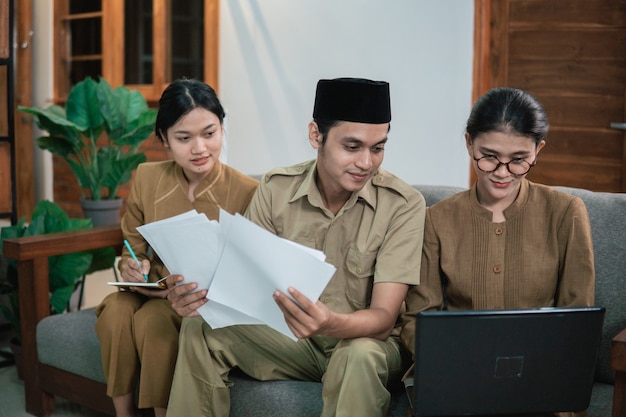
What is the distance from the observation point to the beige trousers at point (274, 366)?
1.63 metres

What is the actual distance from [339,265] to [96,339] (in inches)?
35.5

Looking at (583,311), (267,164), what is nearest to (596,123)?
(267,164)

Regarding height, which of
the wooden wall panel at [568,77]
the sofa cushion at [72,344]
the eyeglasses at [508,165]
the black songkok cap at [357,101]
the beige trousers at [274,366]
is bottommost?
the sofa cushion at [72,344]

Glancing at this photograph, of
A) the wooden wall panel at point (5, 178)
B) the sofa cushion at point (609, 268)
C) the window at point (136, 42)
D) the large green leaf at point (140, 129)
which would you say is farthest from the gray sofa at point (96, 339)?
the window at point (136, 42)

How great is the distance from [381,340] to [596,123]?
226 cm

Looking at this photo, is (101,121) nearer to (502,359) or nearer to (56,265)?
(56,265)

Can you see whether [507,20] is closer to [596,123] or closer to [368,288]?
[596,123]

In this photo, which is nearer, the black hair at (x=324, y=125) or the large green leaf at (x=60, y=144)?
the black hair at (x=324, y=125)

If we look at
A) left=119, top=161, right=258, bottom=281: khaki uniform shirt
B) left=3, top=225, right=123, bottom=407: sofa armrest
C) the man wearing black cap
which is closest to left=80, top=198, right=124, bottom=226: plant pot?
left=3, top=225, right=123, bottom=407: sofa armrest

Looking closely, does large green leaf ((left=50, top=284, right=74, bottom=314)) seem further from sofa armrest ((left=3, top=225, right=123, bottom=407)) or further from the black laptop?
the black laptop

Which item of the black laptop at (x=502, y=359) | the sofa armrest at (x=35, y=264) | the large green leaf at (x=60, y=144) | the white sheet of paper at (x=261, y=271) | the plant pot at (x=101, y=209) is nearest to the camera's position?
the black laptop at (x=502, y=359)

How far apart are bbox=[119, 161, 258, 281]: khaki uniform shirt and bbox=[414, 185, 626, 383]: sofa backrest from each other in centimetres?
100

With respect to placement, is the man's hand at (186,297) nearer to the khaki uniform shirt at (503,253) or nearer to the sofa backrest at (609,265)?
the khaki uniform shirt at (503,253)

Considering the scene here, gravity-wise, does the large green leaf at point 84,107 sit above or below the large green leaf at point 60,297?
above
